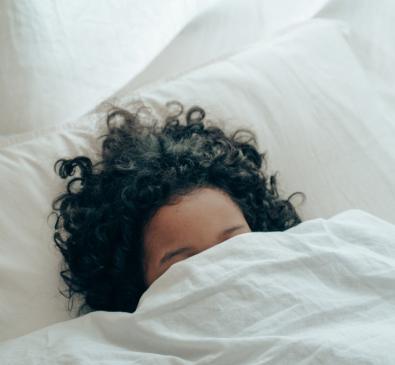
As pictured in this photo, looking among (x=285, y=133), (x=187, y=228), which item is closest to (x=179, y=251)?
(x=187, y=228)

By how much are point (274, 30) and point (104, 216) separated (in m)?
0.63

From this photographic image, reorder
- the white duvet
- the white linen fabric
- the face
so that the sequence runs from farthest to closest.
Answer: the white linen fabric → the face → the white duvet

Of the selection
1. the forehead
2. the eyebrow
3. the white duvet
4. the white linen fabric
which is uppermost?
the white linen fabric

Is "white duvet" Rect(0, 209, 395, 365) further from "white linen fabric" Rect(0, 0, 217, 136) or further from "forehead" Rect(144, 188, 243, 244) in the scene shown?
"white linen fabric" Rect(0, 0, 217, 136)

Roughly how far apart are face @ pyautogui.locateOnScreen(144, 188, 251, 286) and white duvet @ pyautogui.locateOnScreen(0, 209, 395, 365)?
5cm

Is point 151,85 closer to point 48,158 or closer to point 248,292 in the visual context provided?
point 48,158

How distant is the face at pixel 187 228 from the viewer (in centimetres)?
93

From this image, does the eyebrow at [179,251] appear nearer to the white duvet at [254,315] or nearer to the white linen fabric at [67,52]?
the white duvet at [254,315]

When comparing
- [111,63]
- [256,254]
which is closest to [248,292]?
[256,254]

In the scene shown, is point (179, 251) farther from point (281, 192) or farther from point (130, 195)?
point (281, 192)

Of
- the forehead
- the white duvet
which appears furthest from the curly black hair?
the white duvet

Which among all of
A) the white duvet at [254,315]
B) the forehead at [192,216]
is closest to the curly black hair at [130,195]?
the forehead at [192,216]

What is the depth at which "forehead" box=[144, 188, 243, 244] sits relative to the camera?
36.9 inches

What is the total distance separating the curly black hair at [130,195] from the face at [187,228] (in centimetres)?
2
